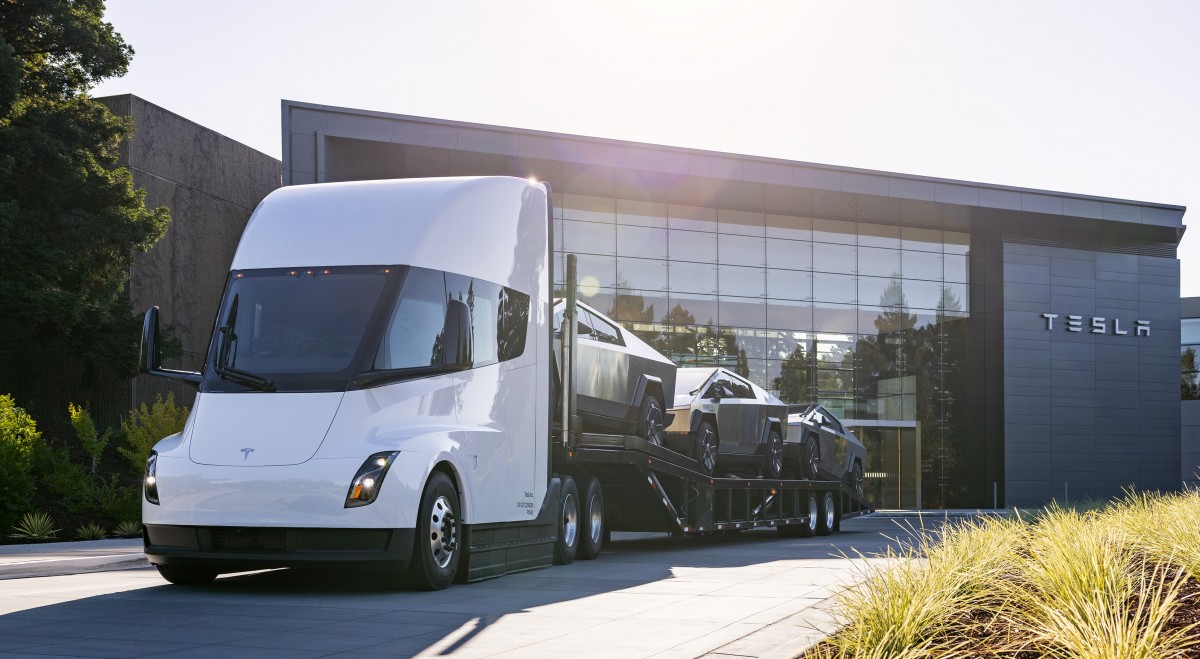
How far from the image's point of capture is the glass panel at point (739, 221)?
41.3m

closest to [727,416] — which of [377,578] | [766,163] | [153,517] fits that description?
[377,578]

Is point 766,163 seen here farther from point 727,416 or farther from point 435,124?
point 727,416

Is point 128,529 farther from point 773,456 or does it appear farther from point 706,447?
point 773,456

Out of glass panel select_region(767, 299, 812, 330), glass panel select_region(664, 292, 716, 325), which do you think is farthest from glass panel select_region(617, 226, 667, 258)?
glass panel select_region(767, 299, 812, 330)

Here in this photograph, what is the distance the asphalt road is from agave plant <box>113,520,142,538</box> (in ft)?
25.9

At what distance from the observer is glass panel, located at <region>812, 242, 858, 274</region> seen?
42.7 m

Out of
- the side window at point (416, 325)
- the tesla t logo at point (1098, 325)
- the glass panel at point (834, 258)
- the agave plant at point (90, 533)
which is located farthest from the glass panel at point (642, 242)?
the side window at point (416, 325)

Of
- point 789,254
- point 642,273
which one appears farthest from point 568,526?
point 789,254

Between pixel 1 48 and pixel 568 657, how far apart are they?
24015 millimetres

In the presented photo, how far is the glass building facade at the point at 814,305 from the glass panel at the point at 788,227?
0.03m

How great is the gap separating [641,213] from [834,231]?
24.5ft

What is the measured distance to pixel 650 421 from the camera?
1616 centimetres

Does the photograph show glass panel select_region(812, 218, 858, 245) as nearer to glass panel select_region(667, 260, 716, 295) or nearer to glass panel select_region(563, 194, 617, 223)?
glass panel select_region(667, 260, 716, 295)

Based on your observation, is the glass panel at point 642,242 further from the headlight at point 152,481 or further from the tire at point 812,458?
the headlight at point 152,481
